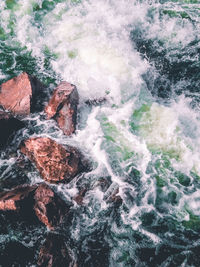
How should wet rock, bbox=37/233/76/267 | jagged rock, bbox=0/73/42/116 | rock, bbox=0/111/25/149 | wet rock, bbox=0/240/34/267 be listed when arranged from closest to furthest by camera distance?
wet rock, bbox=37/233/76/267 → wet rock, bbox=0/240/34/267 → rock, bbox=0/111/25/149 → jagged rock, bbox=0/73/42/116

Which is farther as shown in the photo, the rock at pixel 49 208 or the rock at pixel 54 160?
the rock at pixel 54 160

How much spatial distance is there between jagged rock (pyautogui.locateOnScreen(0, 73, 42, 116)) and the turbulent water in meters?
0.34

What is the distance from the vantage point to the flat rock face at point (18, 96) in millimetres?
4738

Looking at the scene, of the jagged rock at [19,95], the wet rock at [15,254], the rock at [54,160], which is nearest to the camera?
the wet rock at [15,254]

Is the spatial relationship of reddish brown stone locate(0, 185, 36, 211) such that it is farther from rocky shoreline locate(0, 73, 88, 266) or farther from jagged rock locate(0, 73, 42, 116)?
jagged rock locate(0, 73, 42, 116)

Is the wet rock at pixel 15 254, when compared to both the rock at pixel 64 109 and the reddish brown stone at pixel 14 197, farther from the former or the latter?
the rock at pixel 64 109

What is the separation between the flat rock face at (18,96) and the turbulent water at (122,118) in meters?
0.35

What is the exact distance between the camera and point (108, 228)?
3.74 m

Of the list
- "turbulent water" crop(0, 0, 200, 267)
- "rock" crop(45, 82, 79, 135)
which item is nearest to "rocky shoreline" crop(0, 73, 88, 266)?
"rock" crop(45, 82, 79, 135)

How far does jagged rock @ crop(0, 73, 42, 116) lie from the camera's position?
4.73 m

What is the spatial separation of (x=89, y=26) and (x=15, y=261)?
5.92 m

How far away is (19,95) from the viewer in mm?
4789

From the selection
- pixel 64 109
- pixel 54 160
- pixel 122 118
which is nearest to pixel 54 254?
pixel 54 160

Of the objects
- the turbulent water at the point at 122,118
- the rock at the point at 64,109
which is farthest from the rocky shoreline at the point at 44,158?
the turbulent water at the point at 122,118
